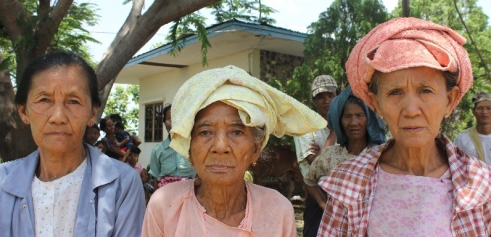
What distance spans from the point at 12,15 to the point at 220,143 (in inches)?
129

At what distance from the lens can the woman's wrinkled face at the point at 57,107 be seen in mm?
2020

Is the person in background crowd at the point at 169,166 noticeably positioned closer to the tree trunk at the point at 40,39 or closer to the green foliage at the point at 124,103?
the tree trunk at the point at 40,39

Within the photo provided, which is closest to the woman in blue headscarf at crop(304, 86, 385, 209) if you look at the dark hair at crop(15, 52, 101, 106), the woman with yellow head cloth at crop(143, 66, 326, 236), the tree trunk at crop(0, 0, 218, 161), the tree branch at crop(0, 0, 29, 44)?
the woman with yellow head cloth at crop(143, 66, 326, 236)

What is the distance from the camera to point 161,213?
1888mm

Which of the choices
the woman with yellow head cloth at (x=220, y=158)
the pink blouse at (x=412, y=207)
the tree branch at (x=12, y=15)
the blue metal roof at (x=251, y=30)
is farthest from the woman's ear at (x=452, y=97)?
the blue metal roof at (x=251, y=30)

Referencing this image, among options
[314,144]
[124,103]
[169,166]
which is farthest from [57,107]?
[124,103]

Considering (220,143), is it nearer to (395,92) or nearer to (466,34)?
(395,92)

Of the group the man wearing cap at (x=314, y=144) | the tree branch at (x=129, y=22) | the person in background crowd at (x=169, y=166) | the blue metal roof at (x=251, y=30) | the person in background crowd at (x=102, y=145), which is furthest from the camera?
the blue metal roof at (x=251, y=30)

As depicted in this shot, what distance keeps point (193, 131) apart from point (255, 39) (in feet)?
23.2

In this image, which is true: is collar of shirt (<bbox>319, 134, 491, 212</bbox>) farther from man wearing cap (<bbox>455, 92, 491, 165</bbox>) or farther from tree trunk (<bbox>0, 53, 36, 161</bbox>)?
man wearing cap (<bbox>455, 92, 491, 165</bbox>)

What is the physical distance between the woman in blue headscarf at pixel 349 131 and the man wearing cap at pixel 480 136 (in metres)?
2.56

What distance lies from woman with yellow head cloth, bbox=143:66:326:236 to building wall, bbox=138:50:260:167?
762 cm

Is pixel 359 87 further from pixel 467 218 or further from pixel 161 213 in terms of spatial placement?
pixel 161 213

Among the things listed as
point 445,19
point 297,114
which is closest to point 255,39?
point 297,114
